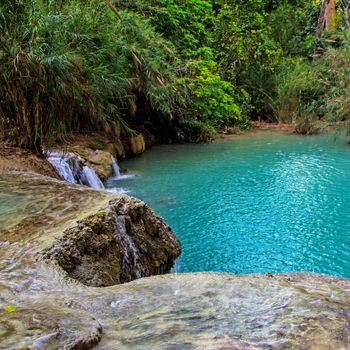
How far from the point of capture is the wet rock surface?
1521 mm

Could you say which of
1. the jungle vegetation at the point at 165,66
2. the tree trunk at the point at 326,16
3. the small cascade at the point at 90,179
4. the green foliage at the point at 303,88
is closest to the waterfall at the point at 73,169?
the small cascade at the point at 90,179

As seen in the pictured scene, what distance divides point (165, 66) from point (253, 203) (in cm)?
542

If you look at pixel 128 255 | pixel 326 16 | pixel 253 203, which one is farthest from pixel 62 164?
pixel 326 16

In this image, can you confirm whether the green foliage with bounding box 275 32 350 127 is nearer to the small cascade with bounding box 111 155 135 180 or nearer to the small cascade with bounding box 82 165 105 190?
the small cascade with bounding box 111 155 135 180

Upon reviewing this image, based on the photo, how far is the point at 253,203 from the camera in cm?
616

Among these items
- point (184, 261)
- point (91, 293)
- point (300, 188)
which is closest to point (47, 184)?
point (184, 261)

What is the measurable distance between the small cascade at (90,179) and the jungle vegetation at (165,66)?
824 millimetres

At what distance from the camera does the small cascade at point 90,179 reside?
6.92 metres

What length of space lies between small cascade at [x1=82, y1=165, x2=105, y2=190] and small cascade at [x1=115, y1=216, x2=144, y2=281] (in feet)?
12.2

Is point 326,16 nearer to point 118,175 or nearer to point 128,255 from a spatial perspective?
point 118,175

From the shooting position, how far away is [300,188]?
6.95 m

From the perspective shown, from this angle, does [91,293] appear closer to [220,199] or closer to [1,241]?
[1,241]

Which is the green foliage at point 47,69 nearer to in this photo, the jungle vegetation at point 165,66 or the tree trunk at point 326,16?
the jungle vegetation at point 165,66

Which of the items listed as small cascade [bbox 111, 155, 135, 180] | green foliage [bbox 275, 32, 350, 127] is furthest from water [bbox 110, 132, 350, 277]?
green foliage [bbox 275, 32, 350, 127]
